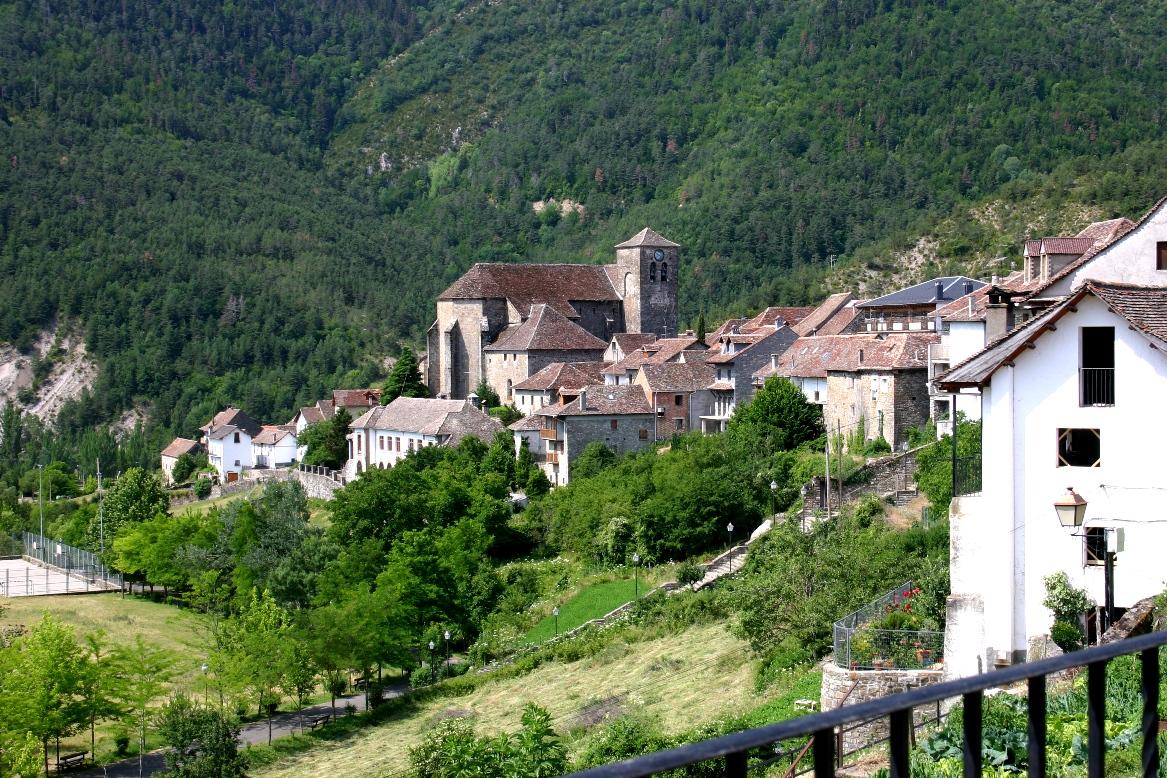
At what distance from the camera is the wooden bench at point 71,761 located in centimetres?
4069

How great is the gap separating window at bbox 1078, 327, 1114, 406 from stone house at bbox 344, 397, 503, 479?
182 ft

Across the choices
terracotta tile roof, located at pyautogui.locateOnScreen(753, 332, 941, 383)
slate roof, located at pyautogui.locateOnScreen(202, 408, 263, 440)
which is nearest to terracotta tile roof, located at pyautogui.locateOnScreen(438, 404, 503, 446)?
terracotta tile roof, located at pyautogui.locateOnScreen(753, 332, 941, 383)

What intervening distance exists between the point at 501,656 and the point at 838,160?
130 meters

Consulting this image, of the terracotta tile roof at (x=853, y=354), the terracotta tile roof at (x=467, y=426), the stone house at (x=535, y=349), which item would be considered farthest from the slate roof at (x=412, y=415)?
the terracotta tile roof at (x=853, y=354)

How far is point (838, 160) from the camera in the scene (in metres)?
166

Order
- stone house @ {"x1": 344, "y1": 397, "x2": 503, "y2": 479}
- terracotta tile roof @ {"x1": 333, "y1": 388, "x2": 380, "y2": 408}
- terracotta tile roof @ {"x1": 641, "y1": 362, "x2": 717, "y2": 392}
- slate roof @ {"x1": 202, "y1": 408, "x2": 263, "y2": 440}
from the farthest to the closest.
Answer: slate roof @ {"x1": 202, "y1": 408, "x2": 263, "y2": 440}
terracotta tile roof @ {"x1": 333, "y1": 388, "x2": 380, "y2": 408}
stone house @ {"x1": 344, "y1": 397, "x2": 503, "y2": 479}
terracotta tile roof @ {"x1": 641, "y1": 362, "x2": 717, "y2": 392}

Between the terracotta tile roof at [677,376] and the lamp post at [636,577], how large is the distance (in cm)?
1882

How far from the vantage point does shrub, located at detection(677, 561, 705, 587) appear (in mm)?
44781

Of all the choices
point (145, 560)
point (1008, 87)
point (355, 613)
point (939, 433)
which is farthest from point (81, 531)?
point (1008, 87)

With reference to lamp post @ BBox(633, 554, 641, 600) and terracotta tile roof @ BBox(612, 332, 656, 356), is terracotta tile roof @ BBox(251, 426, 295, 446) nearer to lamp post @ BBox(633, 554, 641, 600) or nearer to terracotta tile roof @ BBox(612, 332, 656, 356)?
terracotta tile roof @ BBox(612, 332, 656, 356)

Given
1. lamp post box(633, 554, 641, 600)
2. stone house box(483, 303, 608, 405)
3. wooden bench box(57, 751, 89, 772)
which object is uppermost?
stone house box(483, 303, 608, 405)

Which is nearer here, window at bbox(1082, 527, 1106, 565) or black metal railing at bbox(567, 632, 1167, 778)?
black metal railing at bbox(567, 632, 1167, 778)

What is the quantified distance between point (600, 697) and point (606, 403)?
35.4 metres

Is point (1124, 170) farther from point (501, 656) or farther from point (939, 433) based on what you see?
point (501, 656)
